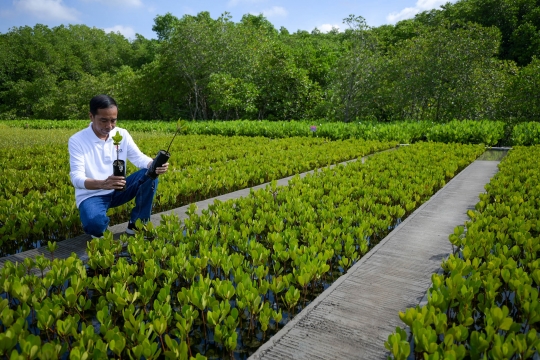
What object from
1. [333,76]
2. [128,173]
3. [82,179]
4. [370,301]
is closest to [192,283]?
[370,301]

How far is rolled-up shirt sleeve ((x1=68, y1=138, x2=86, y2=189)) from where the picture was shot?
158 inches

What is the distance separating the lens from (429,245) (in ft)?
14.1

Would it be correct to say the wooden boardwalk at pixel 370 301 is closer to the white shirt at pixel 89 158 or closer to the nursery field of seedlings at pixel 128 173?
the white shirt at pixel 89 158

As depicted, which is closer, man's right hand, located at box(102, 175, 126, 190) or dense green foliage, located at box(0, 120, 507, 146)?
man's right hand, located at box(102, 175, 126, 190)

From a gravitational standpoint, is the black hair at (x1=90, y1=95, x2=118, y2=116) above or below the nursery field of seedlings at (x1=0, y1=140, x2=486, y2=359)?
above

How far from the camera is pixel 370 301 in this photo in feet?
9.90

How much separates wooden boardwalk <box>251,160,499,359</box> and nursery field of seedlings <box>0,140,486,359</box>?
0.62 ft

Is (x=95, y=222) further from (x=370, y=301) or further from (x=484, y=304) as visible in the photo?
(x=484, y=304)

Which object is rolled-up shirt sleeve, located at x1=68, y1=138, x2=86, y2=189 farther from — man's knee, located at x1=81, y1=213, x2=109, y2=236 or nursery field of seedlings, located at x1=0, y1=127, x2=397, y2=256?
nursery field of seedlings, located at x1=0, y1=127, x2=397, y2=256

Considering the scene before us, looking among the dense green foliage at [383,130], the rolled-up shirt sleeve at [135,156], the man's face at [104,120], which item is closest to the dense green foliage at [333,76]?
the dense green foliage at [383,130]

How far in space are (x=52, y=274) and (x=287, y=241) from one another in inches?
87.4

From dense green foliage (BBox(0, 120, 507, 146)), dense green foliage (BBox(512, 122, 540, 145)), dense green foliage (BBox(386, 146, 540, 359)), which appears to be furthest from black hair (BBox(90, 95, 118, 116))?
dense green foliage (BBox(512, 122, 540, 145))

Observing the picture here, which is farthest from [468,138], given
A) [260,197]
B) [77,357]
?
[77,357]

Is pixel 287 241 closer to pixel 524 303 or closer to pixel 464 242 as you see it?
pixel 464 242
